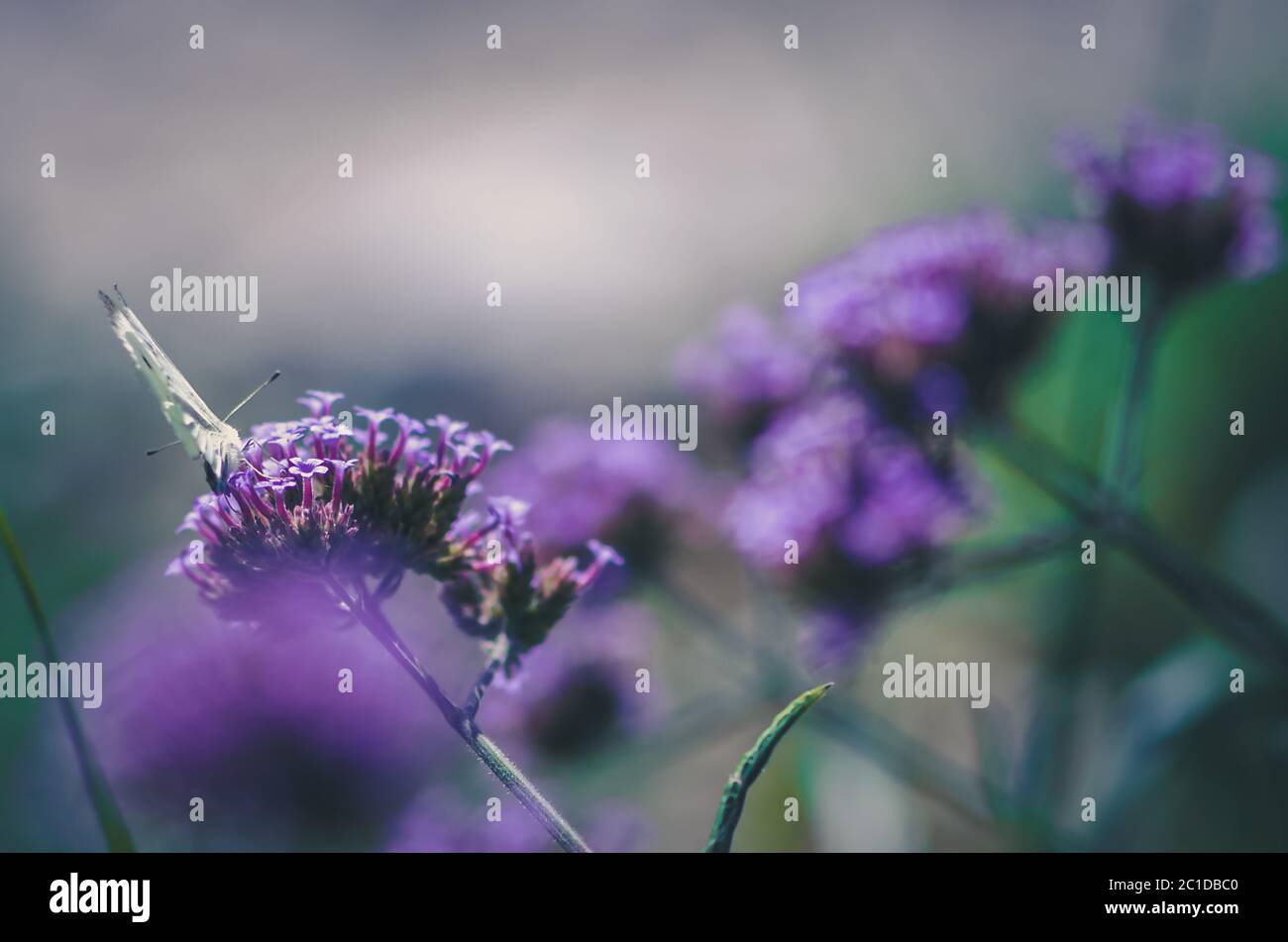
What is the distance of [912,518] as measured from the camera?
1892mm

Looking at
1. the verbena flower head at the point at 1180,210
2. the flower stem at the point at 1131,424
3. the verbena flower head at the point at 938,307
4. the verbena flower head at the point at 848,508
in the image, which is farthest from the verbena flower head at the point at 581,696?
the verbena flower head at the point at 1180,210

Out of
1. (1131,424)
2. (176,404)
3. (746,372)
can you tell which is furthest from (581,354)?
(176,404)

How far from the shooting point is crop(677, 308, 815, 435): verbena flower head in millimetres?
2296

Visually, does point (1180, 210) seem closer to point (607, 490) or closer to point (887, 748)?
point (887, 748)

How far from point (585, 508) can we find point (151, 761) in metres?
0.94

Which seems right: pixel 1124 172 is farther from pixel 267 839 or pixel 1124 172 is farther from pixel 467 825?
pixel 267 839

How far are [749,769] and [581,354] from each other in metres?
3.63

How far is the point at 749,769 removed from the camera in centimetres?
95

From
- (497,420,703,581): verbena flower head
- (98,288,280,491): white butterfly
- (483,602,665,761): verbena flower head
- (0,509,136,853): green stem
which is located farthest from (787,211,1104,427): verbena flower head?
(0,509,136,853): green stem

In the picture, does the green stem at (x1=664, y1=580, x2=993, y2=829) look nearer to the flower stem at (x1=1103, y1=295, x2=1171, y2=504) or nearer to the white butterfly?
the flower stem at (x1=1103, y1=295, x2=1171, y2=504)

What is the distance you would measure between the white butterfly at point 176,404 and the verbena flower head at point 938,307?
46.8 inches
